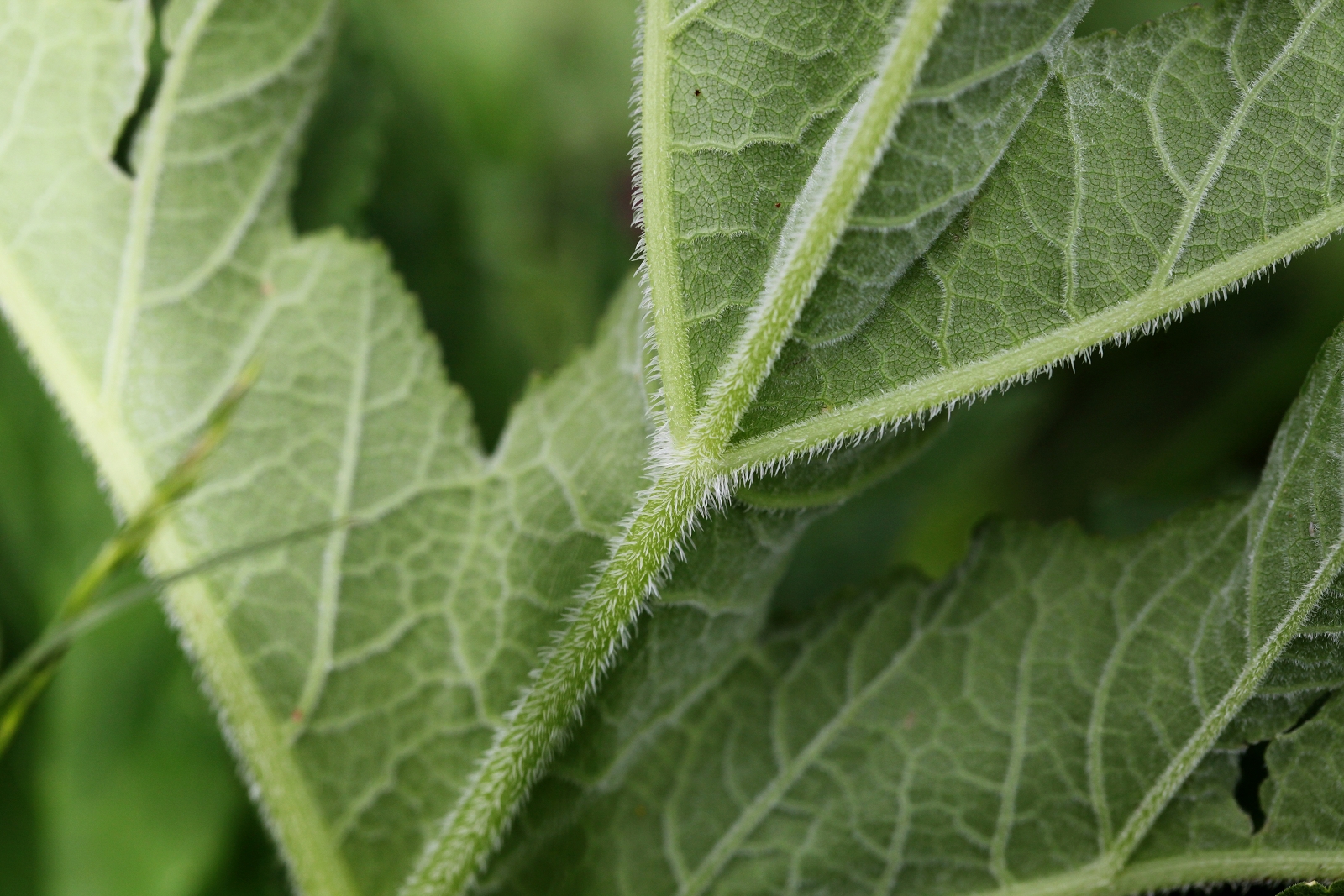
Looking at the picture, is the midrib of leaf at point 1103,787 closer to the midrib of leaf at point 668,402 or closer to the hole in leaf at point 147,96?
the midrib of leaf at point 668,402

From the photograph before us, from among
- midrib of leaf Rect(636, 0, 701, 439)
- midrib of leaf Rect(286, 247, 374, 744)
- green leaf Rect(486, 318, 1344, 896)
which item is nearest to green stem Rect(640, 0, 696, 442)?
midrib of leaf Rect(636, 0, 701, 439)

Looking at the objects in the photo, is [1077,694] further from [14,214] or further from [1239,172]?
[14,214]

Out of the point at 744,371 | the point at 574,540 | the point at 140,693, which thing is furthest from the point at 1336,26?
the point at 140,693

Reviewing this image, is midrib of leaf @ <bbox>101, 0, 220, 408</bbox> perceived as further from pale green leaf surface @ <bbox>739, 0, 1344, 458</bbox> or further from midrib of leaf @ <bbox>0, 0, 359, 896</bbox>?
pale green leaf surface @ <bbox>739, 0, 1344, 458</bbox>

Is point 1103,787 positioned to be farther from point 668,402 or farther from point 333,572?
point 333,572

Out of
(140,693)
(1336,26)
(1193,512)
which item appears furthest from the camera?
(140,693)

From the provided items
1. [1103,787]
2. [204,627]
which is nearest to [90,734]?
[204,627]
